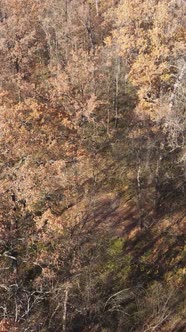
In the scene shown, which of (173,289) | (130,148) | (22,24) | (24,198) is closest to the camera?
(24,198)

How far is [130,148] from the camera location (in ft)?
136

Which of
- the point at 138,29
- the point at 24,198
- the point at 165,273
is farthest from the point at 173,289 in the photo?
the point at 138,29

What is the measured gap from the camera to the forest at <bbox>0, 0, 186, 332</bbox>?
2736 centimetres

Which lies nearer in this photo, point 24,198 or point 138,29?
point 24,198

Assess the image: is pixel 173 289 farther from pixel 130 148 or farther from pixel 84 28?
Answer: pixel 84 28

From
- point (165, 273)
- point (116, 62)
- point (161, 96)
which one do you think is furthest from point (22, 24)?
point (165, 273)

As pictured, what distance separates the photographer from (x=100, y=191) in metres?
39.3

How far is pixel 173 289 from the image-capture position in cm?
3080

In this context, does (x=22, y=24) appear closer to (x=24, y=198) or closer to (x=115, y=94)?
(x=115, y=94)

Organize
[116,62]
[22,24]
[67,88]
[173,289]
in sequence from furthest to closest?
1. [22,24]
2. [116,62]
3. [67,88]
4. [173,289]

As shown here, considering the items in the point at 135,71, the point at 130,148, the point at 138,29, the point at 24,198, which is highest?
the point at 138,29

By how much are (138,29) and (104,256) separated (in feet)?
65.1

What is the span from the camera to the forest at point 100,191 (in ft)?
89.8

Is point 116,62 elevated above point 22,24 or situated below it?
below
